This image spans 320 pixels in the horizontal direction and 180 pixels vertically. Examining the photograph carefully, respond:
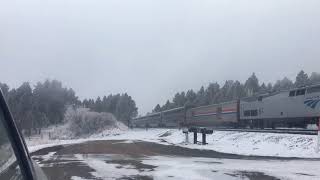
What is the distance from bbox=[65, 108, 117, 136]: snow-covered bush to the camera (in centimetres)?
8419

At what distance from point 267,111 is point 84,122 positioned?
146ft

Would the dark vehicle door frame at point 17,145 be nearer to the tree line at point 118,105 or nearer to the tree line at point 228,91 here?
the tree line at point 228,91

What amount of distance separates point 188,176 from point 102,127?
7156 centimetres

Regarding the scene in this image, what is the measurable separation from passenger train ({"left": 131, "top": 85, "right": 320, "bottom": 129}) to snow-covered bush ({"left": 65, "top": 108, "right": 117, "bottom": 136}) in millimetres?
18301

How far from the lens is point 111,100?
150 meters

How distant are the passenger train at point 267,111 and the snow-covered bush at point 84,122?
60.0ft

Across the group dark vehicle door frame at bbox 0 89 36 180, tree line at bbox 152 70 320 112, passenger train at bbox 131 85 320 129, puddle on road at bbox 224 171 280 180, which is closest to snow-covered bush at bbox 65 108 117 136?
passenger train at bbox 131 85 320 129

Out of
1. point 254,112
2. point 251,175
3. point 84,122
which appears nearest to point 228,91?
point 84,122

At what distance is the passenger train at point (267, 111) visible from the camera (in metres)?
38.0

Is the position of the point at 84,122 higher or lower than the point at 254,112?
higher

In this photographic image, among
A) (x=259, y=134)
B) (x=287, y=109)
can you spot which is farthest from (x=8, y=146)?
(x=287, y=109)

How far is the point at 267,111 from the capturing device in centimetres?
4544

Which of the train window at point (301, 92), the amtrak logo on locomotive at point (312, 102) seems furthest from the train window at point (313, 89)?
the train window at point (301, 92)

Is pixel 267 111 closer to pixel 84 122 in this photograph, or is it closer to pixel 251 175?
pixel 251 175
